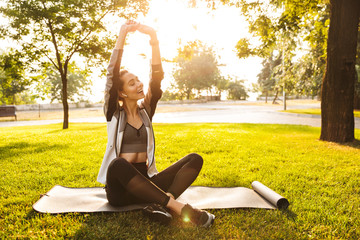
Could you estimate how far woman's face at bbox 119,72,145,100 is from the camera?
2.95 meters

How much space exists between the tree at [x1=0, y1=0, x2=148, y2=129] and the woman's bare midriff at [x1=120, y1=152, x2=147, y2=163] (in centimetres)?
903

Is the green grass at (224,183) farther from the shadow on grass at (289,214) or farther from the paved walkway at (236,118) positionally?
the paved walkway at (236,118)

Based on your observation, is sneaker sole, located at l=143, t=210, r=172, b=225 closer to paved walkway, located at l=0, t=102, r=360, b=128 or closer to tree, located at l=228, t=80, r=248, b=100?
paved walkway, located at l=0, t=102, r=360, b=128

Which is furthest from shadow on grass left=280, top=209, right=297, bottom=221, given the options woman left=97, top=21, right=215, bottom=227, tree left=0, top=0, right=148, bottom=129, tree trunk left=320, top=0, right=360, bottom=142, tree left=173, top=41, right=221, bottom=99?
tree left=173, top=41, right=221, bottom=99

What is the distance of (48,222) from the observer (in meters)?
2.92

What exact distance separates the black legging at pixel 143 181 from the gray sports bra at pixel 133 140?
186 mm

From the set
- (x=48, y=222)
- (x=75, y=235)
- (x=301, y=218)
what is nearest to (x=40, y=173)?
(x=48, y=222)

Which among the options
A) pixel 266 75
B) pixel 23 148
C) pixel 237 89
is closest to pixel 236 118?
pixel 23 148

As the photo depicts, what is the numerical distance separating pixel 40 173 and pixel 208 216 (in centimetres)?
379

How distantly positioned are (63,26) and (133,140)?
11.8 metres

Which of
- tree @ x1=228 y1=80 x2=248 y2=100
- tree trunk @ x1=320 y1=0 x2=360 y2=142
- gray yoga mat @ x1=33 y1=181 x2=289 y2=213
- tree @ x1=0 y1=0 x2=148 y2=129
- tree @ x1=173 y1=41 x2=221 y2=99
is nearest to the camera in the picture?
gray yoga mat @ x1=33 y1=181 x2=289 y2=213

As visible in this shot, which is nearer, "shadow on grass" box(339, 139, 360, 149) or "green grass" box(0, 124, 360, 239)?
"green grass" box(0, 124, 360, 239)

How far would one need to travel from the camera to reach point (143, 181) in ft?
8.81

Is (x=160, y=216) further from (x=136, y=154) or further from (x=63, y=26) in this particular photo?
(x=63, y=26)
